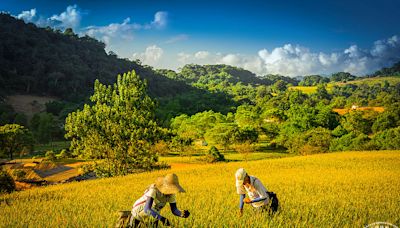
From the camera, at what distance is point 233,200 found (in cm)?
999

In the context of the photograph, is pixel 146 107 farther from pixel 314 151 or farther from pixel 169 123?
pixel 169 123

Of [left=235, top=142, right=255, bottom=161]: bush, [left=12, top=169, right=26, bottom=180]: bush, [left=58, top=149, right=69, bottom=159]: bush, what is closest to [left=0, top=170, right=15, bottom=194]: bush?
[left=12, top=169, right=26, bottom=180]: bush

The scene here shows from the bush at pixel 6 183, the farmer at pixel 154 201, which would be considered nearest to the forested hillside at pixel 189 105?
the bush at pixel 6 183

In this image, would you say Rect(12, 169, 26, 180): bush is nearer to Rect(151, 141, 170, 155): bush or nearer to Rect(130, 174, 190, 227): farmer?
Rect(151, 141, 170, 155): bush

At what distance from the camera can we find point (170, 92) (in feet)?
506

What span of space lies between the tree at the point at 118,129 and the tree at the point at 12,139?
22.5 meters

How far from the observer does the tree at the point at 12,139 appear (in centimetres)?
4200

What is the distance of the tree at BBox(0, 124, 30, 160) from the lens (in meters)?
42.0

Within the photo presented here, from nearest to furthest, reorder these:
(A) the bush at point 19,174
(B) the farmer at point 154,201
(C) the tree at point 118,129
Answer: (B) the farmer at point 154,201, (C) the tree at point 118,129, (A) the bush at point 19,174

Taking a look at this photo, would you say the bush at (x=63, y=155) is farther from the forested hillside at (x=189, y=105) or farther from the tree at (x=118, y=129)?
the tree at (x=118, y=129)

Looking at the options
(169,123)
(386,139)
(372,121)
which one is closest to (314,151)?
(386,139)

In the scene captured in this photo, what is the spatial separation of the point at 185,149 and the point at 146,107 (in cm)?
2652

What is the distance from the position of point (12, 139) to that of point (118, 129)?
26161mm

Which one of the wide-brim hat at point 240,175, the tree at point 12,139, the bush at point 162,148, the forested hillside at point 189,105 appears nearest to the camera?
the wide-brim hat at point 240,175
